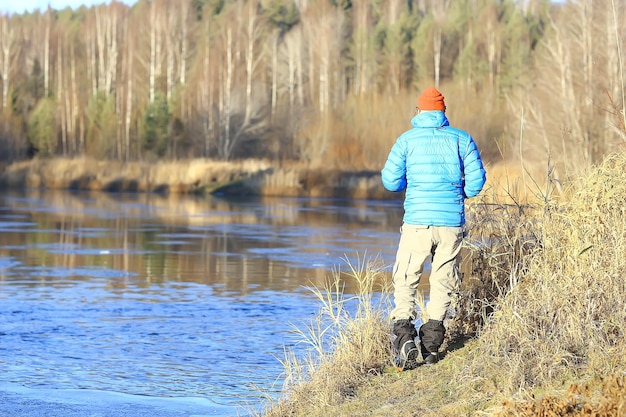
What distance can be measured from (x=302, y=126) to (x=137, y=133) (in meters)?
9.81

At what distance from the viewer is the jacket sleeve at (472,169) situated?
7867 mm

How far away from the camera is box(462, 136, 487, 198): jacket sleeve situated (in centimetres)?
787

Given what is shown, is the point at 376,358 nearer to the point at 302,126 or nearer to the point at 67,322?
the point at 67,322

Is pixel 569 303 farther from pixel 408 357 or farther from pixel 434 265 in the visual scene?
pixel 408 357

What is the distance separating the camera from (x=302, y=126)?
6022 centimetres

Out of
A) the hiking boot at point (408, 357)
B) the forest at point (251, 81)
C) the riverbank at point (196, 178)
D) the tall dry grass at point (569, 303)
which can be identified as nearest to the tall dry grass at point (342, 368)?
the hiking boot at point (408, 357)

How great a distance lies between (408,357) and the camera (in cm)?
773

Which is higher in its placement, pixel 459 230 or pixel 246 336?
pixel 459 230

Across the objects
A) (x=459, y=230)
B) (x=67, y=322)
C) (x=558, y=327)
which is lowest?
(x=67, y=322)

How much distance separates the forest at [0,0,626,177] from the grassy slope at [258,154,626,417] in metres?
36.4

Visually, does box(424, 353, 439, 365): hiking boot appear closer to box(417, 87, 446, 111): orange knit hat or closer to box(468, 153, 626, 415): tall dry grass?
box(468, 153, 626, 415): tall dry grass

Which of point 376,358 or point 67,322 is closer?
point 376,358

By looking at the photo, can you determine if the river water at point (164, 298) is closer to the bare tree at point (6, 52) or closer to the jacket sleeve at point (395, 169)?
the jacket sleeve at point (395, 169)

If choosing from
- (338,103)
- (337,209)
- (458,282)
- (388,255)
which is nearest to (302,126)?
(338,103)
